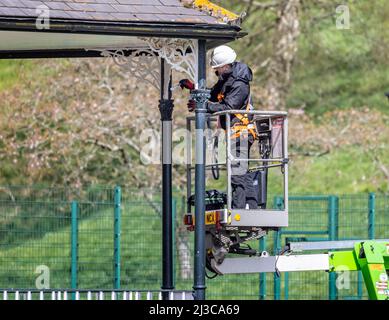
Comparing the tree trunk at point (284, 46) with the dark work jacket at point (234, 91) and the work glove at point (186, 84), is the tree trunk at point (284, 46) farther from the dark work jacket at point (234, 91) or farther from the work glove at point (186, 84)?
the dark work jacket at point (234, 91)

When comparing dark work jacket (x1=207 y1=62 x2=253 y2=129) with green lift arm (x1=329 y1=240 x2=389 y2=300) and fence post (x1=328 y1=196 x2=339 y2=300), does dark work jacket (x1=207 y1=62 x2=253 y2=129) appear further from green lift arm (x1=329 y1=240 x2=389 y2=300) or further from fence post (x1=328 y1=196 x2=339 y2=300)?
fence post (x1=328 y1=196 x2=339 y2=300)

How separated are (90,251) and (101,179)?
267 inches

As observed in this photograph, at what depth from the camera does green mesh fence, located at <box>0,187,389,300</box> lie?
72.9 feet

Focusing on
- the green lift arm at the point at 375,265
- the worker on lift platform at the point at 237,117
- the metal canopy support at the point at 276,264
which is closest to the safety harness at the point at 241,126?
the worker on lift platform at the point at 237,117

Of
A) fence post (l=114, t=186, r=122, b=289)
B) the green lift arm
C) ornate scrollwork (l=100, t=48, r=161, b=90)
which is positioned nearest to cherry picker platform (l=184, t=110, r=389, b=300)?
the green lift arm

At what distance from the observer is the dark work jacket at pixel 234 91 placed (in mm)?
15234

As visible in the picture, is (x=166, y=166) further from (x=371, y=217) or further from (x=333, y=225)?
(x=371, y=217)

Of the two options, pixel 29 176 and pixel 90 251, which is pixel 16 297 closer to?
pixel 90 251

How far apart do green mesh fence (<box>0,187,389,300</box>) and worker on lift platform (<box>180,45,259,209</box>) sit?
6522 millimetres

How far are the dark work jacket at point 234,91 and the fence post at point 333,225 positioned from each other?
757 cm

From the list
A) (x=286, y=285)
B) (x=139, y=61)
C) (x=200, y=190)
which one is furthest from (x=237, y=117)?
(x=286, y=285)

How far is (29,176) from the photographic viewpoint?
95.2ft
